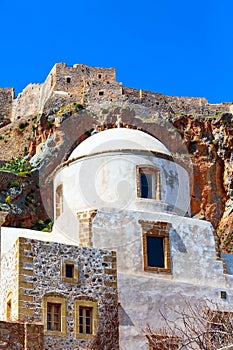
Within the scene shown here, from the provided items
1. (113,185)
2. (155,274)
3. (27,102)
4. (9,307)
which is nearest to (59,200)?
(113,185)

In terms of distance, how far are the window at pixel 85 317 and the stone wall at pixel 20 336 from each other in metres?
1.52

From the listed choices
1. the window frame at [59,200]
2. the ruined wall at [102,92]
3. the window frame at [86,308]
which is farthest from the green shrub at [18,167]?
the window frame at [86,308]

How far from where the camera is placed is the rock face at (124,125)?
53.4 metres

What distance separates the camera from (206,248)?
101 feet

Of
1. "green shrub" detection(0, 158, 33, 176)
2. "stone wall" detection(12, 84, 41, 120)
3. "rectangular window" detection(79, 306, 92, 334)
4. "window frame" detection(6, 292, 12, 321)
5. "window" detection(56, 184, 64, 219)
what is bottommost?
"rectangular window" detection(79, 306, 92, 334)

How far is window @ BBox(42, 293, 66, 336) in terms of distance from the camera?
2638cm

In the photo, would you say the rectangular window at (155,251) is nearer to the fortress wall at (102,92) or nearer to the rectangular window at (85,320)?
the rectangular window at (85,320)

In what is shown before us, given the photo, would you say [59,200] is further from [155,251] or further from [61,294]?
[61,294]

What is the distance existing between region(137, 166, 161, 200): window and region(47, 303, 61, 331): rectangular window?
6.25 metres

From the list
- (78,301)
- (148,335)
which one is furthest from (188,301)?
(78,301)

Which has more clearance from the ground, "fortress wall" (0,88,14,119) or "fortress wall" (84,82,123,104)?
"fortress wall" (0,88,14,119)

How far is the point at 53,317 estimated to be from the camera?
26.7m

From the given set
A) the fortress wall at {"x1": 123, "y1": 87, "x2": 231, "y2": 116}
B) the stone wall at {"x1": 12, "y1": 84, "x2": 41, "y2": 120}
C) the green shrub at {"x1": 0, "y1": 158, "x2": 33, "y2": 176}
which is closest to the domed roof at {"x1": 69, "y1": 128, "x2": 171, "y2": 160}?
the green shrub at {"x1": 0, "y1": 158, "x2": 33, "y2": 176}

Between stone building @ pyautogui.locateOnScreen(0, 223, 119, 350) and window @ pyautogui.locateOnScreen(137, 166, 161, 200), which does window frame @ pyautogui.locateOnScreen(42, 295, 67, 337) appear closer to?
stone building @ pyautogui.locateOnScreen(0, 223, 119, 350)
